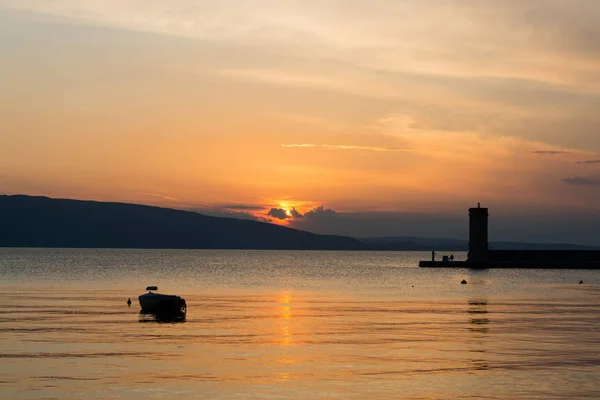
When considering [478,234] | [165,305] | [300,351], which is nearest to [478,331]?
[300,351]

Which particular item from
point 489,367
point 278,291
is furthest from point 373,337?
point 278,291

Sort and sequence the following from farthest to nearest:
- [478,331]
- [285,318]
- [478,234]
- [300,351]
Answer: [478,234], [285,318], [478,331], [300,351]

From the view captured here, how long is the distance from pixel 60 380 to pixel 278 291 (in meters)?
73.8

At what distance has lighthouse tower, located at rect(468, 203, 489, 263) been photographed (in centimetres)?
18138

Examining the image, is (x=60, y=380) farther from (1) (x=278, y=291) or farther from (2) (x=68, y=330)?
(1) (x=278, y=291)

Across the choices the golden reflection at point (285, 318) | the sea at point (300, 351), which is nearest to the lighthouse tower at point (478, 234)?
the golden reflection at point (285, 318)

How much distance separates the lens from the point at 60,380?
36469 mm

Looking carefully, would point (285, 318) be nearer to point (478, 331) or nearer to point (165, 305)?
point (165, 305)

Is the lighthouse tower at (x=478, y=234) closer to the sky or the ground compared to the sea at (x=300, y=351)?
closer to the sky

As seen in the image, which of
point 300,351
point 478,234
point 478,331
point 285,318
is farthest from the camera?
point 478,234

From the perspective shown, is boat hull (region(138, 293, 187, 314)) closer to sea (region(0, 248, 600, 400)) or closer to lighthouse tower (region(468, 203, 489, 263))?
sea (region(0, 248, 600, 400))

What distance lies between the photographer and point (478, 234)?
185m

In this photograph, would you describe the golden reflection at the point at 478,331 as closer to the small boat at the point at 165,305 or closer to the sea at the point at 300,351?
the sea at the point at 300,351

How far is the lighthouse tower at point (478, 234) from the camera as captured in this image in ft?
595
